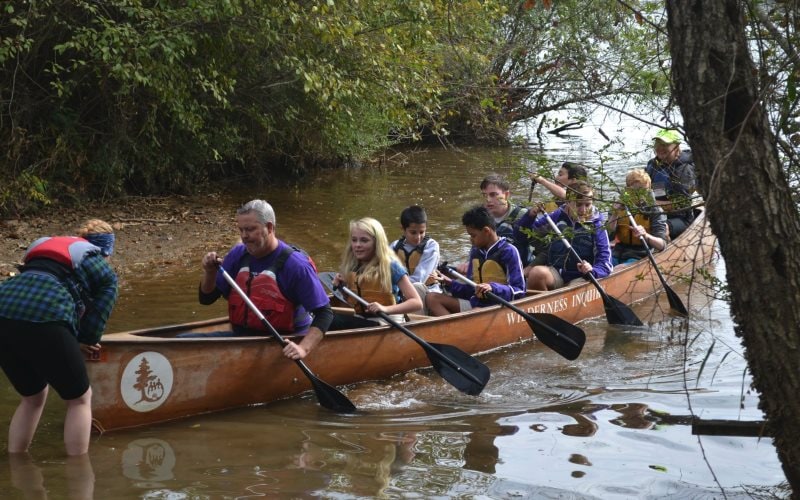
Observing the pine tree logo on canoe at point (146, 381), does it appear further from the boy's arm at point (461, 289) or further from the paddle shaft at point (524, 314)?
the boy's arm at point (461, 289)

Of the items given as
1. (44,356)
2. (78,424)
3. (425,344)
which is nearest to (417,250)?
(425,344)

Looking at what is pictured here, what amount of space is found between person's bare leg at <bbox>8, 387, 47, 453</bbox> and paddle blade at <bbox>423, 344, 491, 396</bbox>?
2985mm

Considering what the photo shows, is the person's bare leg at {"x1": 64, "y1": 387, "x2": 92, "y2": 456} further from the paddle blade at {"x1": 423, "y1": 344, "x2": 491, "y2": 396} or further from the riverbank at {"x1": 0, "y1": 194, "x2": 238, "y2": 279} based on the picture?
the riverbank at {"x1": 0, "y1": 194, "x2": 238, "y2": 279}

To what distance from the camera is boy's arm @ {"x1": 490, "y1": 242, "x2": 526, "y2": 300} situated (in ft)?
27.5

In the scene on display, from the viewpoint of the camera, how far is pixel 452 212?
50.3 ft

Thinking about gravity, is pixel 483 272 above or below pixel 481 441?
above

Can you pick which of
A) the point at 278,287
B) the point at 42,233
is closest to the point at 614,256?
the point at 278,287

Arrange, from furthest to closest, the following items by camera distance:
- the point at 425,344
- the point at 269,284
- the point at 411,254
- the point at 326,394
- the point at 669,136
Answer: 1. the point at 411,254
2. the point at 425,344
3. the point at 669,136
4. the point at 326,394
5. the point at 269,284

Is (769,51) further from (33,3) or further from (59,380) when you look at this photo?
(33,3)

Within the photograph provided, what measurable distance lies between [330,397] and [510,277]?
2.51m

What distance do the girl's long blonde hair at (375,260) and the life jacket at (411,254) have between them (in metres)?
0.82

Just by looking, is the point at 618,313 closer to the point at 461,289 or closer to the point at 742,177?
the point at 461,289

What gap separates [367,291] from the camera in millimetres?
7621

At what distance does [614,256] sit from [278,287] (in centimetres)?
553
